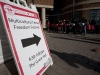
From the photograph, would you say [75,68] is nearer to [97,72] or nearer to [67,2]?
[97,72]

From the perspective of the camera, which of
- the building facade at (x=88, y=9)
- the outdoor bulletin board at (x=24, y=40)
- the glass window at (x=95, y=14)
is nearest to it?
the outdoor bulletin board at (x=24, y=40)

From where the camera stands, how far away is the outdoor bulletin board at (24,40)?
5.20 feet

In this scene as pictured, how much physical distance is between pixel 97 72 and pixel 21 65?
1965mm

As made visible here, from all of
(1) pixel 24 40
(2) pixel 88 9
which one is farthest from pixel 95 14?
(1) pixel 24 40

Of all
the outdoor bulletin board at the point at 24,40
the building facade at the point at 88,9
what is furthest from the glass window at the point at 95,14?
the outdoor bulletin board at the point at 24,40

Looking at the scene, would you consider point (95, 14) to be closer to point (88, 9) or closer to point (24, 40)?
point (88, 9)

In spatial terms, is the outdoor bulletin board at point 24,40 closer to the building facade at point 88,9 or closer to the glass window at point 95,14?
the building facade at point 88,9

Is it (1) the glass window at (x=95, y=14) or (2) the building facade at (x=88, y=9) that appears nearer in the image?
(2) the building facade at (x=88, y=9)

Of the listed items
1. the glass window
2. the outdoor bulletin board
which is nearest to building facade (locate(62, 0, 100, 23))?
the glass window

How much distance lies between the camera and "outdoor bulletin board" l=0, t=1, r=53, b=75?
1.59 metres

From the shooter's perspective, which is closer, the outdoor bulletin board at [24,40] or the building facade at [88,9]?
the outdoor bulletin board at [24,40]

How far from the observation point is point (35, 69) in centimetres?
186

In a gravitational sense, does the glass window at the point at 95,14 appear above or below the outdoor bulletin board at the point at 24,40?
above

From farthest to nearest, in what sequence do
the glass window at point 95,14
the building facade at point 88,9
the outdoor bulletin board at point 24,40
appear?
the glass window at point 95,14 < the building facade at point 88,9 < the outdoor bulletin board at point 24,40
